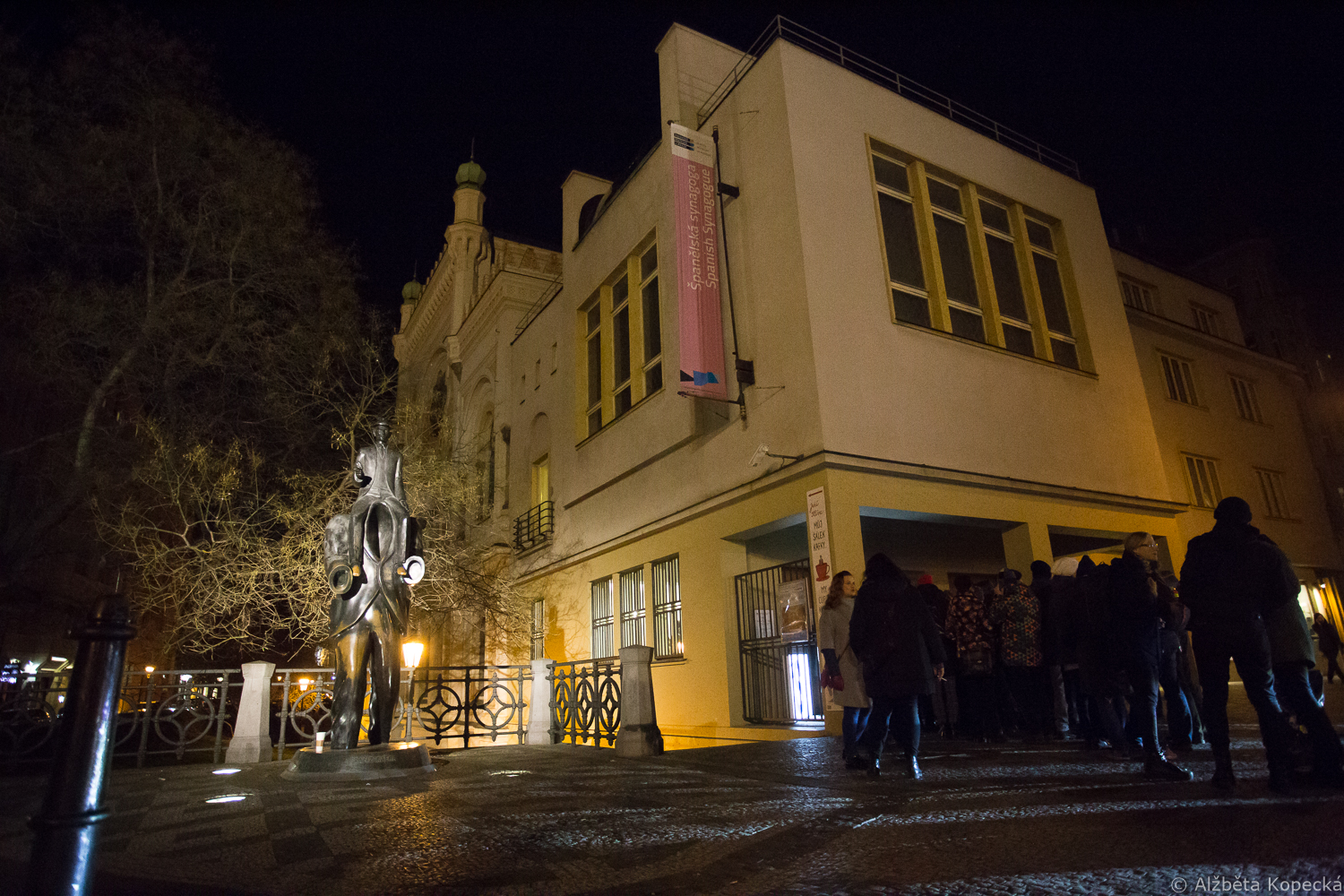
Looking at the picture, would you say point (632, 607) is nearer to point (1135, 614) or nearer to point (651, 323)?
point (651, 323)

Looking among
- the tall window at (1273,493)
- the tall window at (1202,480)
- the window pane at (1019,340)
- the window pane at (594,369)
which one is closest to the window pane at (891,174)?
the window pane at (1019,340)

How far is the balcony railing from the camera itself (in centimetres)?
1956

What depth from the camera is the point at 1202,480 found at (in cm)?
1927

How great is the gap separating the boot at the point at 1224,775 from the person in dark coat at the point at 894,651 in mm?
1672

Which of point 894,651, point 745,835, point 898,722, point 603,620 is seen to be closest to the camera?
point 745,835

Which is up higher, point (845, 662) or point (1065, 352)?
point (1065, 352)

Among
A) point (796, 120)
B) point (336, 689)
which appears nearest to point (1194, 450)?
point (796, 120)

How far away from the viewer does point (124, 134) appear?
14.2m

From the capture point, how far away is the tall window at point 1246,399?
71.1 feet

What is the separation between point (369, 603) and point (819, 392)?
6.76 meters

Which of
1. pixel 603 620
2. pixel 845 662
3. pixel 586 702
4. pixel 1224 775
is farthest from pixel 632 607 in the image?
pixel 1224 775

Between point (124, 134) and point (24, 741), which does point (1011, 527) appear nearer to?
point (24, 741)

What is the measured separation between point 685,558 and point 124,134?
13272 mm

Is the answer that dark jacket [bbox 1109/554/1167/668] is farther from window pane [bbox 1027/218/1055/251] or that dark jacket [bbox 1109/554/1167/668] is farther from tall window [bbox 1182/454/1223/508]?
tall window [bbox 1182/454/1223/508]
